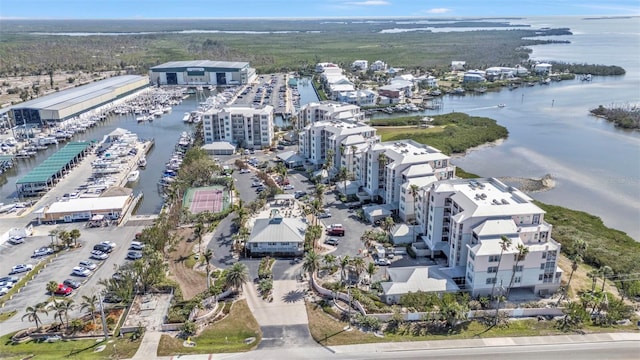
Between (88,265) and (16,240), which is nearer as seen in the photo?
(88,265)

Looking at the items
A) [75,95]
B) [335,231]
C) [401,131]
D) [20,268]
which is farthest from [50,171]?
[401,131]

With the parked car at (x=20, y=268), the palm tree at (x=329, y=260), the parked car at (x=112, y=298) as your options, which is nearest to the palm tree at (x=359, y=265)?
the palm tree at (x=329, y=260)

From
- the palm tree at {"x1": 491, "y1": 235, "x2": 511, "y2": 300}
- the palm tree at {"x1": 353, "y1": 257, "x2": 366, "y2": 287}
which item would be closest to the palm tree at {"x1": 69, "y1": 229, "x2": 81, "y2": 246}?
the palm tree at {"x1": 353, "y1": 257, "x2": 366, "y2": 287}

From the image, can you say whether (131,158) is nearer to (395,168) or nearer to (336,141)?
(336,141)

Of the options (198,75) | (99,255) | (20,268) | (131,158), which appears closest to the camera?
(20,268)

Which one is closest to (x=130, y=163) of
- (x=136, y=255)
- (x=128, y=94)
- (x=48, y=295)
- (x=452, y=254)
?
(x=136, y=255)

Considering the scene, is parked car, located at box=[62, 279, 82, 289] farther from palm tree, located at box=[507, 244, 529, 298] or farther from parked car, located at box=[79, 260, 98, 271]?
palm tree, located at box=[507, 244, 529, 298]

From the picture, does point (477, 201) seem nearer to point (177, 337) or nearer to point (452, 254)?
point (452, 254)

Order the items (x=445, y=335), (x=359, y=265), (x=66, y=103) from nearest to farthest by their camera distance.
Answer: (x=445, y=335), (x=359, y=265), (x=66, y=103)
